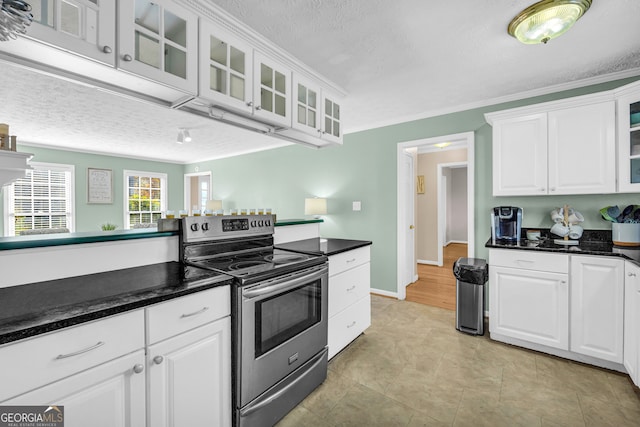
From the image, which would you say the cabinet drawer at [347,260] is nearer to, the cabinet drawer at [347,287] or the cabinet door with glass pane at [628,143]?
the cabinet drawer at [347,287]

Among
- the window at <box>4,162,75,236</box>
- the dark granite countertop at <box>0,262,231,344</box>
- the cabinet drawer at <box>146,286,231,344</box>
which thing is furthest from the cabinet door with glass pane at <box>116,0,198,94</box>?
the window at <box>4,162,75,236</box>

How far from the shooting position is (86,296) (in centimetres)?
106

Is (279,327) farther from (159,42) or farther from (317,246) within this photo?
(159,42)

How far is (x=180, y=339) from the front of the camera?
3.91ft

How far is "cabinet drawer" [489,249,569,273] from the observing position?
2201 millimetres

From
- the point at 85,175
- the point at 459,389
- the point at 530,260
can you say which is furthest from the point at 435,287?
the point at 85,175

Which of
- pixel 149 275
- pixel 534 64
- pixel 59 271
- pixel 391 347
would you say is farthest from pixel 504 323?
pixel 59 271

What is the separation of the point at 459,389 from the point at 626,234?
1831mm

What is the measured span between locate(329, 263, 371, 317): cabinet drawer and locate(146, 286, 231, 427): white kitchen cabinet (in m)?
0.95

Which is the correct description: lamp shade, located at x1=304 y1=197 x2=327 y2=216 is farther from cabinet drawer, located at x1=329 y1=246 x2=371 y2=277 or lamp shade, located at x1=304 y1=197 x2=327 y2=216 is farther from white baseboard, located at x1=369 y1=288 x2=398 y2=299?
cabinet drawer, located at x1=329 y1=246 x2=371 y2=277

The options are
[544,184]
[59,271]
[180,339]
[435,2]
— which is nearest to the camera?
[180,339]

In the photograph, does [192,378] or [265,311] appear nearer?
[192,378]

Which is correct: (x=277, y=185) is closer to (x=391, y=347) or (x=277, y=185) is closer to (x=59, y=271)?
(x=391, y=347)

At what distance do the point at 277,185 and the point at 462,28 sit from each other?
387 centimetres
